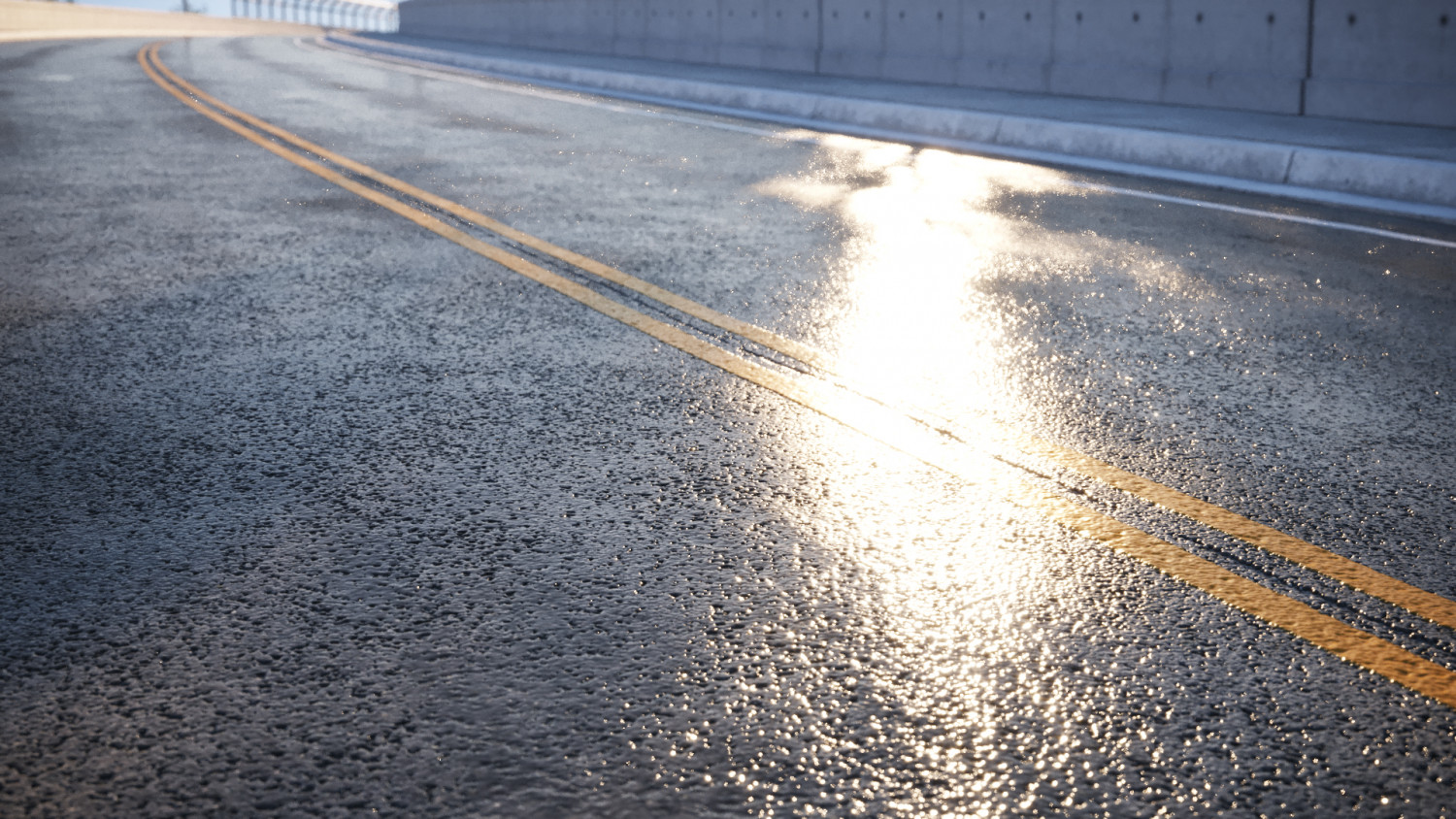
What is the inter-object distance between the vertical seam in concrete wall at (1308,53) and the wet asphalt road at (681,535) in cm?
654

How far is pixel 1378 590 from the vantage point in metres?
3.01

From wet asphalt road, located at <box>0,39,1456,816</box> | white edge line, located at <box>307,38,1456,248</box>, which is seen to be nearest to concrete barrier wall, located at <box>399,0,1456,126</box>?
white edge line, located at <box>307,38,1456,248</box>

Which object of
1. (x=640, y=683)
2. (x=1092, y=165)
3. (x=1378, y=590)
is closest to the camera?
(x=640, y=683)

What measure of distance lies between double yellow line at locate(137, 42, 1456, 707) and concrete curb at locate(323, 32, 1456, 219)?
5909 millimetres

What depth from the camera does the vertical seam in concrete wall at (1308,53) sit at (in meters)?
12.4

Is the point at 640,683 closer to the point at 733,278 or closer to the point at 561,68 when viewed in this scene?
the point at 733,278

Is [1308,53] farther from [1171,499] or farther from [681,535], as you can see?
[681,535]

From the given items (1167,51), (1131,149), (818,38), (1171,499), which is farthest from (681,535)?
(818,38)

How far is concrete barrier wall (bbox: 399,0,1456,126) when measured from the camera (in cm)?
1184

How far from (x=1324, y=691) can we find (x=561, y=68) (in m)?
20.5

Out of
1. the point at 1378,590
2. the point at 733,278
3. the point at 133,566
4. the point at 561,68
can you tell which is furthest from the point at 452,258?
the point at 561,68

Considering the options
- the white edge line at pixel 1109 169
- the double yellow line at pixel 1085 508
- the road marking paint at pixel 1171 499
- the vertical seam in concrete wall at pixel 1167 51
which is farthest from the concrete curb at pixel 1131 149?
the double yellow line at pixel 1085 508

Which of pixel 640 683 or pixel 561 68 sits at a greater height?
pixel 561 68

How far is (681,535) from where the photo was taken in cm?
327
